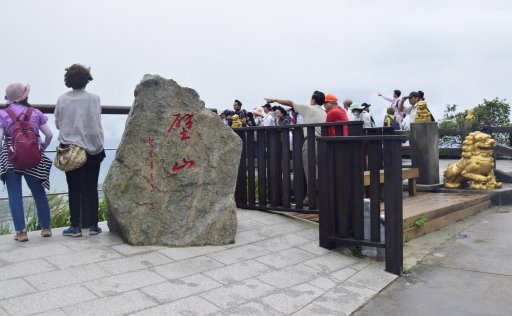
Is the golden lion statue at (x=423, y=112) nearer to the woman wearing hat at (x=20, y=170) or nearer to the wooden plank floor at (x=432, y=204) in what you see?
the wooden plank floor at (x=432, y=204)

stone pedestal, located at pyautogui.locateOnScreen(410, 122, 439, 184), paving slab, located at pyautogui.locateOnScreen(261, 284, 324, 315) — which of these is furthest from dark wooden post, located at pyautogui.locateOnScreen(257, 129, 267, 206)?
stone pedestal, located at pyautogui.locateOnScreen(410, 122, 439, 184)

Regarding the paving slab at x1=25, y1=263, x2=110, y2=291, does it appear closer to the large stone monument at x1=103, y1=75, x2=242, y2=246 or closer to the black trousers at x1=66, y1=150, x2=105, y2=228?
the large stone monument at x1=103, y1=75, x2=242, y2=246

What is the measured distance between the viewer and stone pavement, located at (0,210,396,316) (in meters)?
3.60

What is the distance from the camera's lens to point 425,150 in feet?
31.2

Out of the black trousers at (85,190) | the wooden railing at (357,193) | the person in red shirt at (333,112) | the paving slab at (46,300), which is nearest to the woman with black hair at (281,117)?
the person in red shirt at (333,112)

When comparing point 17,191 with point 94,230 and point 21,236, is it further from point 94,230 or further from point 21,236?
point 94,230

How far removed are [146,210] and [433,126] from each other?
6.50m

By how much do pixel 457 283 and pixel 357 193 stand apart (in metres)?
1.26

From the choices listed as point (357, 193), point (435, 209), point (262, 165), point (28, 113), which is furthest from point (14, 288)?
point (435, 209)

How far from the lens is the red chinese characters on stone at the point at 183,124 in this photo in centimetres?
514

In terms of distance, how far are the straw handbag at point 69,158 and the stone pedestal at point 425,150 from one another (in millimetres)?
6649

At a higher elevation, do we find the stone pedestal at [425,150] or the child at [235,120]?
the child at [235,120]

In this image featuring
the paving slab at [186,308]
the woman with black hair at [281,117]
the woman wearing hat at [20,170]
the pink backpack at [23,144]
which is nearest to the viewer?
the paving slab at [186,308]

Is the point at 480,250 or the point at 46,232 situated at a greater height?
the point at 46,232
